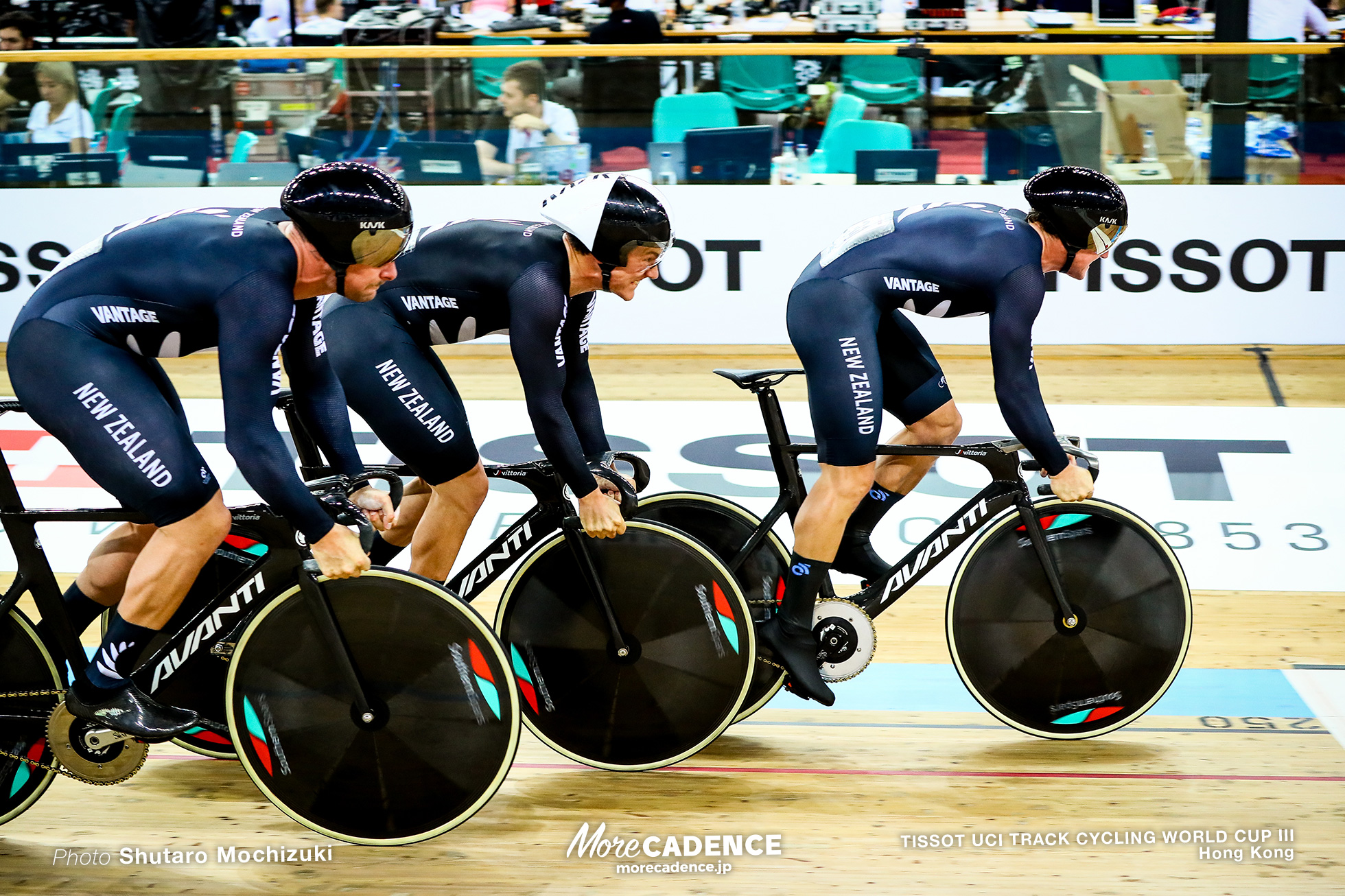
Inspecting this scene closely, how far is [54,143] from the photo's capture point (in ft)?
25.6

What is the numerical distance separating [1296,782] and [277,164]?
6.37 m

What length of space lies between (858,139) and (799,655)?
15.4ft

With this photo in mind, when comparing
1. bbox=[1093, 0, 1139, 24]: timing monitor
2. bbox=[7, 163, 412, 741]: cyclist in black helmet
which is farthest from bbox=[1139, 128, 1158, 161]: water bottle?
bbox=[7, 163, 412, 741]: cyclist in black helmet

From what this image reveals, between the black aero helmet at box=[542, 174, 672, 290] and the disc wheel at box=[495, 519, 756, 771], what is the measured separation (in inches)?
26.0

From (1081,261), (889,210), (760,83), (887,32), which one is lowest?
(889,210)

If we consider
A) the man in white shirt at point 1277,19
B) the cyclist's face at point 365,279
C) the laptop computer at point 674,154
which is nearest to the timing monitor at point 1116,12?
the man in white shirt at point 1277,19

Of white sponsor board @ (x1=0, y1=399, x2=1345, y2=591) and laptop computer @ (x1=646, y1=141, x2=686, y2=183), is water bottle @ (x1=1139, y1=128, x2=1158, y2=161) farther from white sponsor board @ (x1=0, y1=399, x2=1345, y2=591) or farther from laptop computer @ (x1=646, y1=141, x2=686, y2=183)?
laptop computer @ (x1=646, y1=141, x2=686, y2=183)

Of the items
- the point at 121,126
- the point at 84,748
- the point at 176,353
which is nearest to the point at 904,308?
the point at 176,353

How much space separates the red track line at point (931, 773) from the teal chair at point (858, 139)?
481cm

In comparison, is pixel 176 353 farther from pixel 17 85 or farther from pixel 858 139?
pixel 17 85

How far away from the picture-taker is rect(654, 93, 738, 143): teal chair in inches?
296

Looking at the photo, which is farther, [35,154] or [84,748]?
→ [35,154]

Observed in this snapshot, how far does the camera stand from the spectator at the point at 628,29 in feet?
30.7

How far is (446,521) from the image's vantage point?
3.41 m
